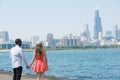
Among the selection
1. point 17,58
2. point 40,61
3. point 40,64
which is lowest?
point 40,64

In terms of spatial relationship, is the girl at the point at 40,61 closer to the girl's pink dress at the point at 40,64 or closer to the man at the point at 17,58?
the girl's pink dress at the point at 40,64

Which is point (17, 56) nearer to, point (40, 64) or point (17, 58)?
point (17, 58)

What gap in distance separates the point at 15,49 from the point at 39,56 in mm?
1238

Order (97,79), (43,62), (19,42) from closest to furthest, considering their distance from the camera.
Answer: (19,42)
(43,62)
(97,79)

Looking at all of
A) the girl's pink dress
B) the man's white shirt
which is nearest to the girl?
the girl's pink dress

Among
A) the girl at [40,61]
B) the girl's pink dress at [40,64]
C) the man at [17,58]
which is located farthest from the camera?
the girl's pink dress at [40,64]

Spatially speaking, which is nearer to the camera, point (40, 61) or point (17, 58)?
point (17, 58)

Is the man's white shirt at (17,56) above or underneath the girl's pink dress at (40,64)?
above

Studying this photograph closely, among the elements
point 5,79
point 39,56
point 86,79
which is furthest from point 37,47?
point 86,79

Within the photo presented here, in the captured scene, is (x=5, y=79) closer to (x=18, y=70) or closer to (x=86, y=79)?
(x=18, y=70)

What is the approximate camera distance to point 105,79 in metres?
40.0

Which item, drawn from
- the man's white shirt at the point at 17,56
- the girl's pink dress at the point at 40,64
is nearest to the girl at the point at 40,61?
the girl's pink dress at the point at 40,64

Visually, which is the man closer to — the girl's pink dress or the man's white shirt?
the man's white shirt

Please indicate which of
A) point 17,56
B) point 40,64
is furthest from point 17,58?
point 40,64
